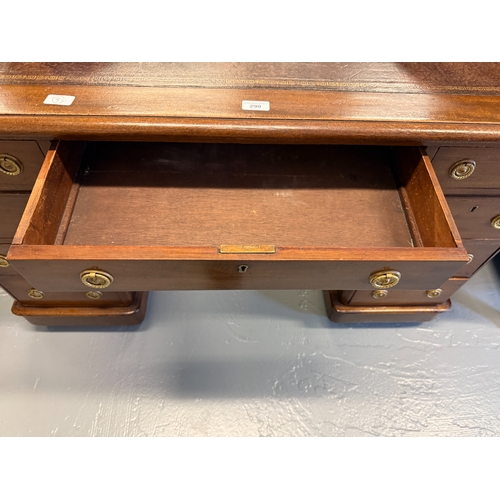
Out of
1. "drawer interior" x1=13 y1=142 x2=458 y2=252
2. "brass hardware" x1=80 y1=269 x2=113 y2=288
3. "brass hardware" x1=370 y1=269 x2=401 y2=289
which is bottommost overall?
"brass hardware" x1=80 y1=269 x2=113 y2=288

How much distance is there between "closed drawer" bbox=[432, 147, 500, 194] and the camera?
71cm

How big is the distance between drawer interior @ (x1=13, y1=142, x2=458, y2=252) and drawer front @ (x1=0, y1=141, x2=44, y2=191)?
5 centimetres

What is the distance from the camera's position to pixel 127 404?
1077mm

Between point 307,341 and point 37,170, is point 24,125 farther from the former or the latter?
point 307,341

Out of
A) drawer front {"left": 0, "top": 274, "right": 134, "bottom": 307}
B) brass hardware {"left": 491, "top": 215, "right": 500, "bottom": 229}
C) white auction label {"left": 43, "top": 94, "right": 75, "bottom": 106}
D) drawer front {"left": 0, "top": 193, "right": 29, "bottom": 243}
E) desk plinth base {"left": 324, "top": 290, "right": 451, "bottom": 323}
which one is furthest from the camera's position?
desk plinth base {"left": 324, "top": 290, "right": 451, "bottom": 323}

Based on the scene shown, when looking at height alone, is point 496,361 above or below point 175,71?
below

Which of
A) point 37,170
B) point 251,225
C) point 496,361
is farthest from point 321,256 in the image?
point 496,361

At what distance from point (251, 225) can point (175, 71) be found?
33cm

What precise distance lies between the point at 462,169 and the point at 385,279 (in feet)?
1.02

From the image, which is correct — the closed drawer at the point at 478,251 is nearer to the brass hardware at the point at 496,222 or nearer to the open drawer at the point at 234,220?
the brass hardware at the point at 496,222

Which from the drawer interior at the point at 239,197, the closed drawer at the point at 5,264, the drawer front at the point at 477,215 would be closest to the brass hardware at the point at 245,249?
the drawer interior at the point at 239,197

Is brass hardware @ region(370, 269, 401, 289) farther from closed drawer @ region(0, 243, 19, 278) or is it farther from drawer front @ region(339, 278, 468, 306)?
closed drawer @ region(0, 243, 19, 278)

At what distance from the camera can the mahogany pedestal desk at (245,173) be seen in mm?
577

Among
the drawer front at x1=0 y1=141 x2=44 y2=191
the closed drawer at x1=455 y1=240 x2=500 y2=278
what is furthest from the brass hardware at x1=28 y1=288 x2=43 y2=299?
the closed drawer at x1=455 y1=240 x2=500 y2=278
